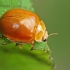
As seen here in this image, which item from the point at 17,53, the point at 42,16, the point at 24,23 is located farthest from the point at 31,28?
the point at 42,16

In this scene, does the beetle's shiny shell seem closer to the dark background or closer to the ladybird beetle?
the ladybird beetle

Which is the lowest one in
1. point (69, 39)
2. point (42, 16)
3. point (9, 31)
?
point (69, 39)

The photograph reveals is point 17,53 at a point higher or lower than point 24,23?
lower

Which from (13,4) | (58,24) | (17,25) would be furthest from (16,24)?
(58,24)

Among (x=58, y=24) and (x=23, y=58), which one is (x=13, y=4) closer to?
(x=23, y=58)

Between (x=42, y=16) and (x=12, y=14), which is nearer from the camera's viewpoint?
(x=12, y=14)

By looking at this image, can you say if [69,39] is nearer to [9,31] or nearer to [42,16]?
[42,16]

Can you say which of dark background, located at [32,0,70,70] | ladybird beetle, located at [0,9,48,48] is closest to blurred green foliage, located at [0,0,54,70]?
ladybird beetle, located at [0,9,48,48]

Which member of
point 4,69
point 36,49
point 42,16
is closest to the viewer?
point 4,69
